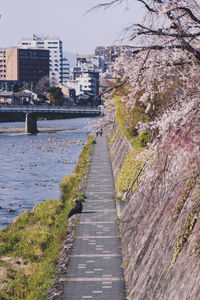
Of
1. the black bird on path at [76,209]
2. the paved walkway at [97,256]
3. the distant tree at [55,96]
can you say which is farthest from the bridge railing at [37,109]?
the black bird on path at [76,209]

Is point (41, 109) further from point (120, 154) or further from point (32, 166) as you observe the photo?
point (120, 154)

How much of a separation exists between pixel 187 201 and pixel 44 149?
226 ft

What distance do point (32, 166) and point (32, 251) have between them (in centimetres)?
3881

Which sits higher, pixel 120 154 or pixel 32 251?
pixel 120 154

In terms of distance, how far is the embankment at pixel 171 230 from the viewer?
1033 centimetres

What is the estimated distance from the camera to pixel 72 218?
26.5 metres

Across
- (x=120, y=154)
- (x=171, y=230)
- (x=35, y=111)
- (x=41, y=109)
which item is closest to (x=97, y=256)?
(x=171, y=230)

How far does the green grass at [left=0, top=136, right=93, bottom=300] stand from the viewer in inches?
704

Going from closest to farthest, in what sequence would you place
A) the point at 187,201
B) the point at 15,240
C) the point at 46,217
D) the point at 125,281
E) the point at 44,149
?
the point at 187,201 < the point at 125,281 < the point at 15,240 < the point at 46,217 < the point at 44,149

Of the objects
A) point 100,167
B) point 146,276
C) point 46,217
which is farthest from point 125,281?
point 100,167

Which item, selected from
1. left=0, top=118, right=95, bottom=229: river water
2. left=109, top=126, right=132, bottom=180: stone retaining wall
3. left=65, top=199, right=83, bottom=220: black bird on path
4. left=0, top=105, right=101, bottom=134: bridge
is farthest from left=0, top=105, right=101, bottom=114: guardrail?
left=65, top=199, right=83, bottom=220: black bird on path

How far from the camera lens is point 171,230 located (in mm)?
12242

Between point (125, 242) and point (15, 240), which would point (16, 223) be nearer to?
point (15, 240)

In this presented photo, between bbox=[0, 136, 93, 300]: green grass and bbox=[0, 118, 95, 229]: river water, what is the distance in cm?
296
